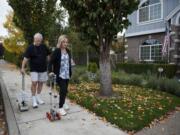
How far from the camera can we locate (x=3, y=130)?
5.75m

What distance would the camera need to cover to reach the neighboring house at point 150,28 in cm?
1769

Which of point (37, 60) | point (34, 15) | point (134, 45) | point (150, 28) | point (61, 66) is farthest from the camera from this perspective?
point (134, 45)

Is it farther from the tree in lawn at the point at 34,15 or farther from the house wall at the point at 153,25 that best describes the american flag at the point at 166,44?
the tree in lawn at the point at 34,15

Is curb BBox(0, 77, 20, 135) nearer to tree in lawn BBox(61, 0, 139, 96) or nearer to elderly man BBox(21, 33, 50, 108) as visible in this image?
elderly man BBox(21, 33, 50, 108)

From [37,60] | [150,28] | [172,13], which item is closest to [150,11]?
[150,28]

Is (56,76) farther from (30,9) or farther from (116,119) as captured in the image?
(30,9)

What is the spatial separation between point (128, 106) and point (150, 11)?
1405cm

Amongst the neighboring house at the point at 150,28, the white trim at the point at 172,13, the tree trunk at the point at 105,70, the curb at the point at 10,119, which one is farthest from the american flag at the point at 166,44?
the curb at the point at 10,119

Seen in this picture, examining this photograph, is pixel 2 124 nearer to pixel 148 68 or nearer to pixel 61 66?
pixel 61 66

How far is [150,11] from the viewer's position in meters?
19.5

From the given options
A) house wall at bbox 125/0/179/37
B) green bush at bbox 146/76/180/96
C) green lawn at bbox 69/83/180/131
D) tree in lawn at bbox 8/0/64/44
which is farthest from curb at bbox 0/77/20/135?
house wall at bbox 125/0/179/37

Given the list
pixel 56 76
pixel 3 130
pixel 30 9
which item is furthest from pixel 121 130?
pixel 30 9

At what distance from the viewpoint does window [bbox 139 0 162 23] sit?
18.9 m

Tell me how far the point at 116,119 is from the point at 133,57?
1573 centimetres
